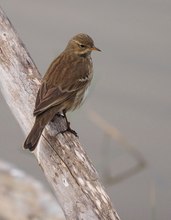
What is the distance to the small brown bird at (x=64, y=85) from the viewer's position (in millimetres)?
6863

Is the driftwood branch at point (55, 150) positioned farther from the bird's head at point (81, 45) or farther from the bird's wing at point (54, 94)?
Answer: the bird's head at point (81, 45)

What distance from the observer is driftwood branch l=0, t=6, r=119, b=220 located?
240 inches

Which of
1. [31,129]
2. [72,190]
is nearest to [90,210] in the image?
[72,190]

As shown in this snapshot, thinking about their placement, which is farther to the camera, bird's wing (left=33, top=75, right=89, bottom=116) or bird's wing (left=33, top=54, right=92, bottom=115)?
bird's wing (left=33, top=54, right=92, bottom=115)

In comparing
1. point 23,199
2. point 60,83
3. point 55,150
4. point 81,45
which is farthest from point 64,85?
point 23,199

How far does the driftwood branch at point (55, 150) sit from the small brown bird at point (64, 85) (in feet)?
0.31

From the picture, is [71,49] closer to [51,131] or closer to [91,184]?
[51,131]

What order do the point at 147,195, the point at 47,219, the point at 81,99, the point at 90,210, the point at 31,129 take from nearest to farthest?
the point at 90,210
the point at 31,129
the point at 81,99
the point at 47,219
the point at 147,195

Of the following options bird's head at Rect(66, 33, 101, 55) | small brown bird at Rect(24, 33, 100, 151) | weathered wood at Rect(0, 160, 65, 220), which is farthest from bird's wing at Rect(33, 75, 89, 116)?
weathered wood at Rect(0, 160, 65, 220)

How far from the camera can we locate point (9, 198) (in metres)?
8.89

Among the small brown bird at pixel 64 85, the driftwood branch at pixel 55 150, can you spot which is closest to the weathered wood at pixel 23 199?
the small brown bird at pixel 64 85

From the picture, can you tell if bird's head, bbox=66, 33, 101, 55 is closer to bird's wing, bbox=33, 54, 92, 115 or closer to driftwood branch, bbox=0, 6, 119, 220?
bird's wing, bbox=33, 54, 92, 115

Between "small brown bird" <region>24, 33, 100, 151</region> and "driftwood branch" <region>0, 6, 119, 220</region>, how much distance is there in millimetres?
94

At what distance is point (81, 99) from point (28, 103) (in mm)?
836
